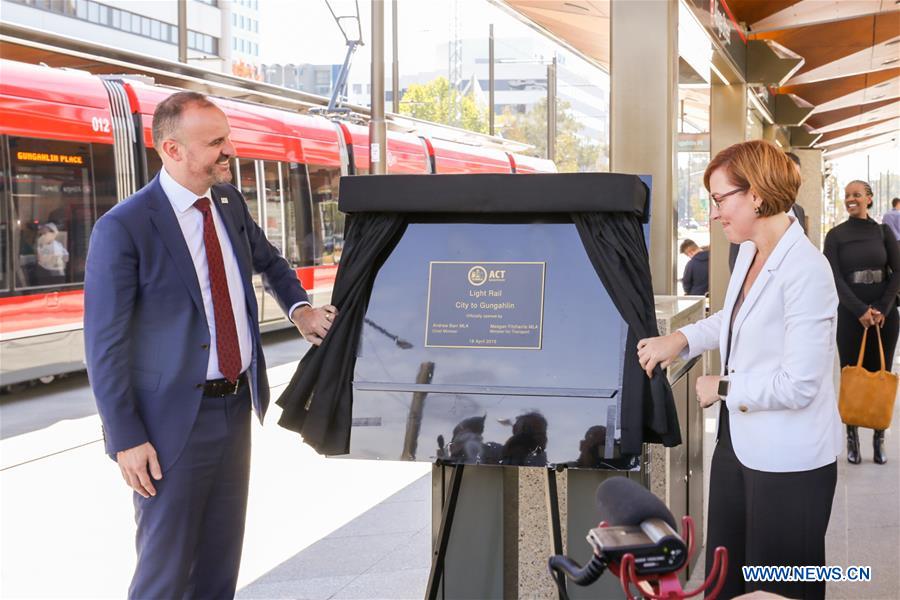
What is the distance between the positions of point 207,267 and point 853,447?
18.4ft

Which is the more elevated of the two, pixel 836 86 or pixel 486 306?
pixel 836 86

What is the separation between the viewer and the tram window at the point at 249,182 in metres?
14.7

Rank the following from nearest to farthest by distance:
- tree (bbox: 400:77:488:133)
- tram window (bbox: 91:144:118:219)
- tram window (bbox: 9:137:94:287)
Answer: tram window (bbox: 9:137:94:287) < tram window (bbox: 91:144:118:219) < tree (bbox: 400:77:488:133)

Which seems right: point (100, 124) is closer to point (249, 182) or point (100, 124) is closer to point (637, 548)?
point (249, 182)

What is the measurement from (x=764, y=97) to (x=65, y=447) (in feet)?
36.6

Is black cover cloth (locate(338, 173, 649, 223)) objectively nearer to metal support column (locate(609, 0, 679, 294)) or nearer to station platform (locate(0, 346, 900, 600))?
station platform (locate(0, 346, 900, 600))

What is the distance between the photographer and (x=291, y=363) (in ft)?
44.3

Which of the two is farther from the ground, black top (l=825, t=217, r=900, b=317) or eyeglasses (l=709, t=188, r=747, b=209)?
eyeglasses (l=709, t=188, r=747, b=209)

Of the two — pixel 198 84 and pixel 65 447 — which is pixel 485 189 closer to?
pixel 65 447

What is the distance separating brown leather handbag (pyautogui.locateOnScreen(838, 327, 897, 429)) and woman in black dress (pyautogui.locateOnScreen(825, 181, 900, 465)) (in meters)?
1.11

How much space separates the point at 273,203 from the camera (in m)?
15.6

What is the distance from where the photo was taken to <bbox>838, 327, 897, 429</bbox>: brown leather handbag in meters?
6.33

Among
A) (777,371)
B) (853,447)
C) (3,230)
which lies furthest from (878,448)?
(3,230)

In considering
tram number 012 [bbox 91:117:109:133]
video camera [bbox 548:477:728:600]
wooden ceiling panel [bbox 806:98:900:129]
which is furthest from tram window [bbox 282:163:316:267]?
video camera [bbox 548:477:728:600]
